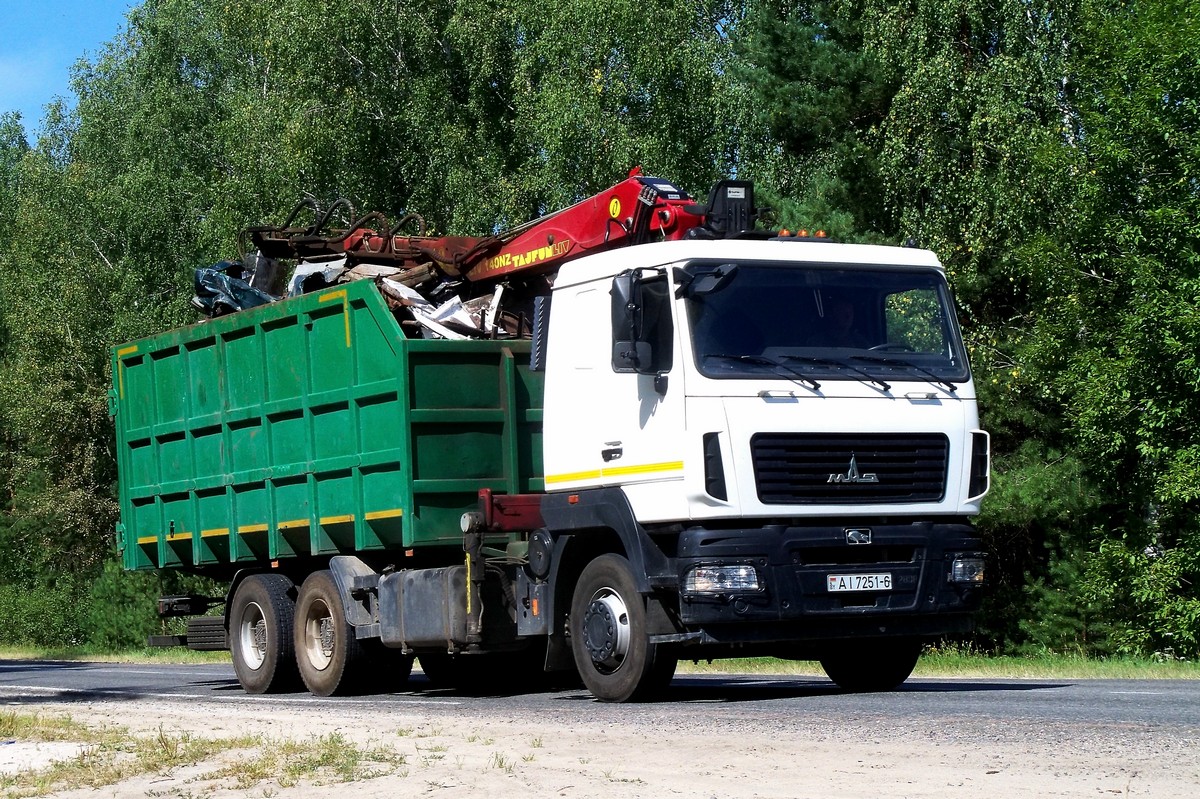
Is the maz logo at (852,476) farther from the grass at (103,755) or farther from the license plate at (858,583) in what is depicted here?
the grass at (103,755)

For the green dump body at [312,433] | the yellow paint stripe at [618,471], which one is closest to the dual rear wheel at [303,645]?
the green dump body at [312,433]

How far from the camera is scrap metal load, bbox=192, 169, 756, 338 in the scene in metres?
12.8

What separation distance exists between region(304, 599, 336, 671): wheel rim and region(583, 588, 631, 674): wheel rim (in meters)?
4.06

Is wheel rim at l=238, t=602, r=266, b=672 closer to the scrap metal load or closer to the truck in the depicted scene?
the truck

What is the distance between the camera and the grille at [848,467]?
1080cm

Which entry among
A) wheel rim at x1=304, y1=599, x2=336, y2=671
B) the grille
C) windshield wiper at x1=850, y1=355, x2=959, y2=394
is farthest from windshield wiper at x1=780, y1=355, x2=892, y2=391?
wheel rim at x1=304, y1=599, x2=336, y2=671

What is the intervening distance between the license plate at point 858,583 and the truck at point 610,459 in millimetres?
25

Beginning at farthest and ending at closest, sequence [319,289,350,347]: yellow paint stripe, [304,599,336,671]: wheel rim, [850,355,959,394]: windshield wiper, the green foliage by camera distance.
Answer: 1. the green foliage
2. [304,599,336,671]: wheel rim
3. [319,289,350,347]: yellow paint stripe
4. [850,355,959,394]: windshield wiper

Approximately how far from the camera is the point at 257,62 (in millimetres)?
44156

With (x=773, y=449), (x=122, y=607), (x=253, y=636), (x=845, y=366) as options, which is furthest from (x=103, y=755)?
(x=122, y=607)

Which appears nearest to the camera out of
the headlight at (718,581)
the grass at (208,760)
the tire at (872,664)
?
the grass at (208,760)

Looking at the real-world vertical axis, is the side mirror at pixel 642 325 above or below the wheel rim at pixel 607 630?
above

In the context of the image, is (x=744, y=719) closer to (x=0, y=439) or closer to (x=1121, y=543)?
(x=1121, y=543)

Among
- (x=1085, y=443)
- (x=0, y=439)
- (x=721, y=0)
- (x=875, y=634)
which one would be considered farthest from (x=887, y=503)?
(x=0, y=439)
